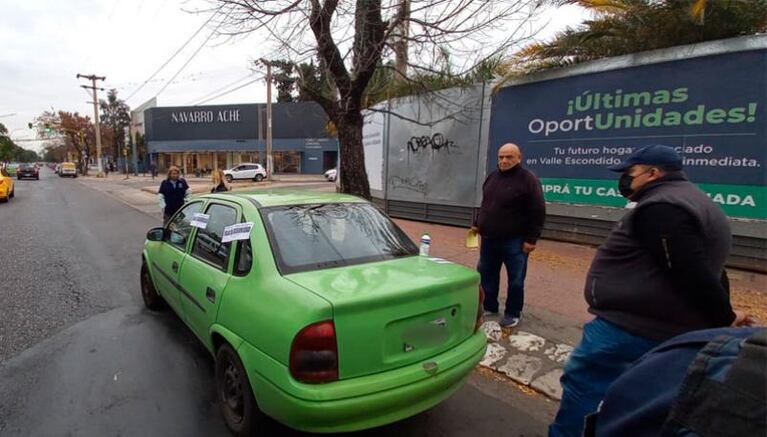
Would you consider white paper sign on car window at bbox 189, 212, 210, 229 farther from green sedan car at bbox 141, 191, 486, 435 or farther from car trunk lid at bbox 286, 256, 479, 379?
car trunk lid at bbox 286, 256, 479, 379

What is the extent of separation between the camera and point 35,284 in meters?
6.07

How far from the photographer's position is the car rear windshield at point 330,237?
2.80 metres

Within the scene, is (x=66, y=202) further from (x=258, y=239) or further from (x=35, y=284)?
(x=258, y=239)

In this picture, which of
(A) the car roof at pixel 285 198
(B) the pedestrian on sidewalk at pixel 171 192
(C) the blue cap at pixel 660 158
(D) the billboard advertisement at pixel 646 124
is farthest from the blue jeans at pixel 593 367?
(B) the pedestrian on sidewalk at pixel 171 192

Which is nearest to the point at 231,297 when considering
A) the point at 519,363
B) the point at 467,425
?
the point at 467,425

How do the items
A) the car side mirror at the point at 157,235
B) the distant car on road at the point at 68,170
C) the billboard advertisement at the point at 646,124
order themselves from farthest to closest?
the distant car on road at the point at 68,170 → the billboard advertisement at the point at 646,124 → the car side mirror at the point at 157,235

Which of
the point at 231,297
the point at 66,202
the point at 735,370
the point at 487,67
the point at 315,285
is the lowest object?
the point at 66,202

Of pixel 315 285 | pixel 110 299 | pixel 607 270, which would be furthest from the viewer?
pixel 110 299

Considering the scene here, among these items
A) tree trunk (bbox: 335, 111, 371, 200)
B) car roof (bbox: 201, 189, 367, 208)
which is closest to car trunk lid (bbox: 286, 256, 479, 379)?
car roof (bbox: 201, 189, 367, 208)

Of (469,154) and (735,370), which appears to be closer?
(735,370)

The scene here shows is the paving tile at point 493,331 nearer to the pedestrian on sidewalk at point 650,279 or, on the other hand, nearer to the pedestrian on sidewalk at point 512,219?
the pedestrian on sidewalk at point 512,219

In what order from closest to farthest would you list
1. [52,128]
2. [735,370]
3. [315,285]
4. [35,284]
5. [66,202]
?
[735,370], [315,285], [35,284], [66,202], [52,128]

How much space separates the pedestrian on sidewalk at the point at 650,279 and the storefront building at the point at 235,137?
138 feet

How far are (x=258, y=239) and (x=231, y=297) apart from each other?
0.40 m
